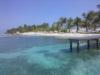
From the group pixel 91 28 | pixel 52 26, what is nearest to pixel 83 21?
pixel 91 28

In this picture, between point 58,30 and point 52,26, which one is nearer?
point 58,30

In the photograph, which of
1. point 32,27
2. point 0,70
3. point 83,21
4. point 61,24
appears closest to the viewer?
point 0,70

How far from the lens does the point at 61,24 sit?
74.8 meters

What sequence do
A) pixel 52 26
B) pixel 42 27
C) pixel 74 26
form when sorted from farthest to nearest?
pixel 42 27, pixel 52 26, pixel 74 26

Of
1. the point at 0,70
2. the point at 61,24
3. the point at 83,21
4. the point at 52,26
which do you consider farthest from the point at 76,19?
the point at 0,70

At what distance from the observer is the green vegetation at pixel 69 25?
53.3 metres

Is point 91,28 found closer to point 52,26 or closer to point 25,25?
point 52,26

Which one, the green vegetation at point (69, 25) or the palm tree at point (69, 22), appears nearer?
the green vegetation at point (69, 25)

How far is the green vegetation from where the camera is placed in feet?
175

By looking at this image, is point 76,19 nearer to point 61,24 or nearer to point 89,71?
point 61,24

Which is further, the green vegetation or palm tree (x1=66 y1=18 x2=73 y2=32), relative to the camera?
palm tree (x1=66 y1=18 x2=73 y2=32)

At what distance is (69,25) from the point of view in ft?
227

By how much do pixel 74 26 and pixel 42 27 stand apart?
28.5 metres

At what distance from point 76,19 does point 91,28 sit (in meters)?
5.87
